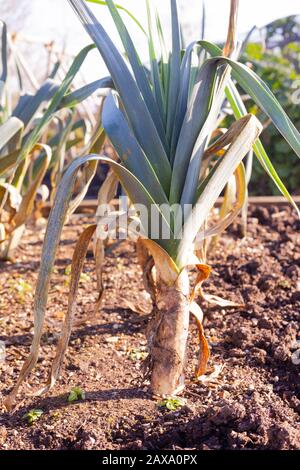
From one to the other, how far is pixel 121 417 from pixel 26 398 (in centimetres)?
25

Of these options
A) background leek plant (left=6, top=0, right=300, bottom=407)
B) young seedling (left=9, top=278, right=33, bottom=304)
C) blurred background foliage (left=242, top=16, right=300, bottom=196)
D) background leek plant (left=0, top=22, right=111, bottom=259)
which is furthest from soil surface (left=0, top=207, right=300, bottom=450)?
blurred background foliage (left=242, top=16, right=300, bottom=196)

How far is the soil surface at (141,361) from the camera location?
3.98ft

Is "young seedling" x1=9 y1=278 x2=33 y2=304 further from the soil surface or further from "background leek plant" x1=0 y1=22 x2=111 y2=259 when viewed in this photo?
"background leek plant" x1=0 y1=22 x2=111 y2=259

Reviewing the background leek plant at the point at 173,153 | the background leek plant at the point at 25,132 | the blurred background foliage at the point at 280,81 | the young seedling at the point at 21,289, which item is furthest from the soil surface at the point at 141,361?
the blurred background foliage at the point at 280,81

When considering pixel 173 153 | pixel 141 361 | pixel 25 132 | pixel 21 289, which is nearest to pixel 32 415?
pixel 141 361

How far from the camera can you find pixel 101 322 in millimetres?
1828

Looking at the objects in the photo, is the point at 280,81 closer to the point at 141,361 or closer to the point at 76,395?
the point at 141,361

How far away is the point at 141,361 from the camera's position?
62.2 inches

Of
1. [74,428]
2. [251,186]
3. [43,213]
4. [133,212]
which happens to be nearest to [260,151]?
[133,212]

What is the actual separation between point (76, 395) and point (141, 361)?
0.82 ft

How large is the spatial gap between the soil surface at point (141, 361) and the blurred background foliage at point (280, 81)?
1690 mm

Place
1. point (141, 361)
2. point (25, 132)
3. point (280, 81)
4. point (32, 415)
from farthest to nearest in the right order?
point (280, 81) < point (25, 132) < point (141, 361) < point (32, 415)

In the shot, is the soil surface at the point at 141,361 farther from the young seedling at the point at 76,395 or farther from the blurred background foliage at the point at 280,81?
the blurred background foliage at the point at 280,81

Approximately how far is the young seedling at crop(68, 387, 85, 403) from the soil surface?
0.6 inches
